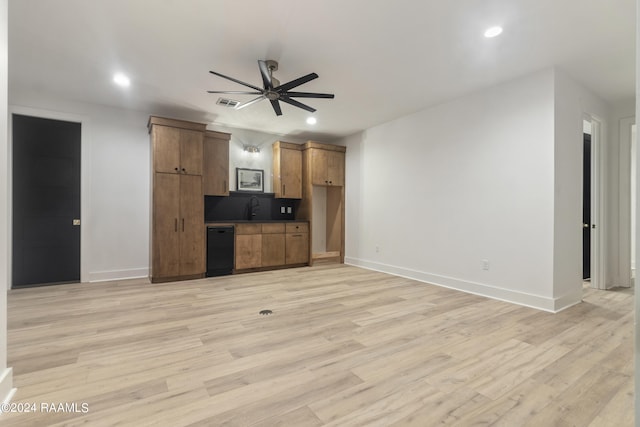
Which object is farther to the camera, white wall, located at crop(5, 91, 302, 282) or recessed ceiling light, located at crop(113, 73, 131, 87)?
white wall, located at crop(5, 91, 302, 282)

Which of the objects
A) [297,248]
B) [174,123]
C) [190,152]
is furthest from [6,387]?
[297,248]

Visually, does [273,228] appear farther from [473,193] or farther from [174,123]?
[473,193]

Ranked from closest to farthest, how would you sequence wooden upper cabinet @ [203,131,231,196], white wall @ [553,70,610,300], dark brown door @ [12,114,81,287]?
white wall @ [553,70,610,300] < dark brown door @ [12,114,81,287] < wooden upper cabinet @ [203,131,231,196]

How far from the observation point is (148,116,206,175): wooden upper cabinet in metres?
4.33

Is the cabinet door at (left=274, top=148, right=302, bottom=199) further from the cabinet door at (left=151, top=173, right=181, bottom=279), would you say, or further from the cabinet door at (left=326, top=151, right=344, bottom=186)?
the cabinet door at (left=151, top=173, right=181, bottom=279)

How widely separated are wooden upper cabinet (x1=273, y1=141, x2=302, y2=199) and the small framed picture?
0.96 feet

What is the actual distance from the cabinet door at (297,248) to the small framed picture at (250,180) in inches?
46.7

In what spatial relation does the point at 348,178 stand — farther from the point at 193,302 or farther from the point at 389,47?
the point at 193,302

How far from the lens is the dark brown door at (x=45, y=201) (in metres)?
3.89

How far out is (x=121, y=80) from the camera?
3.49 metres

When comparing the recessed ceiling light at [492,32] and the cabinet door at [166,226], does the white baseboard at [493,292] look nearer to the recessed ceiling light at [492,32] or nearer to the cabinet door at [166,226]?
the recessed ceiling light at [492,32]

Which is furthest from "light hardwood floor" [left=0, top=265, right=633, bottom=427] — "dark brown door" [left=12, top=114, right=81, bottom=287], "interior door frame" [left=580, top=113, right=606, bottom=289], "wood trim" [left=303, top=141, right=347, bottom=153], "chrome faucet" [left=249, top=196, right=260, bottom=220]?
"wood trim" [left=303, top=141, right=347, bottom=153]

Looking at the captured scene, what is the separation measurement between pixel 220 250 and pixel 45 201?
8.27 ft

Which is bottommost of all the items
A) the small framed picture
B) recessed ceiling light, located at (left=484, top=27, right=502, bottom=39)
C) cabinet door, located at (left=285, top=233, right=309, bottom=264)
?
cabinet door, located at (left=285, top=233, right=309, bottom=264)
